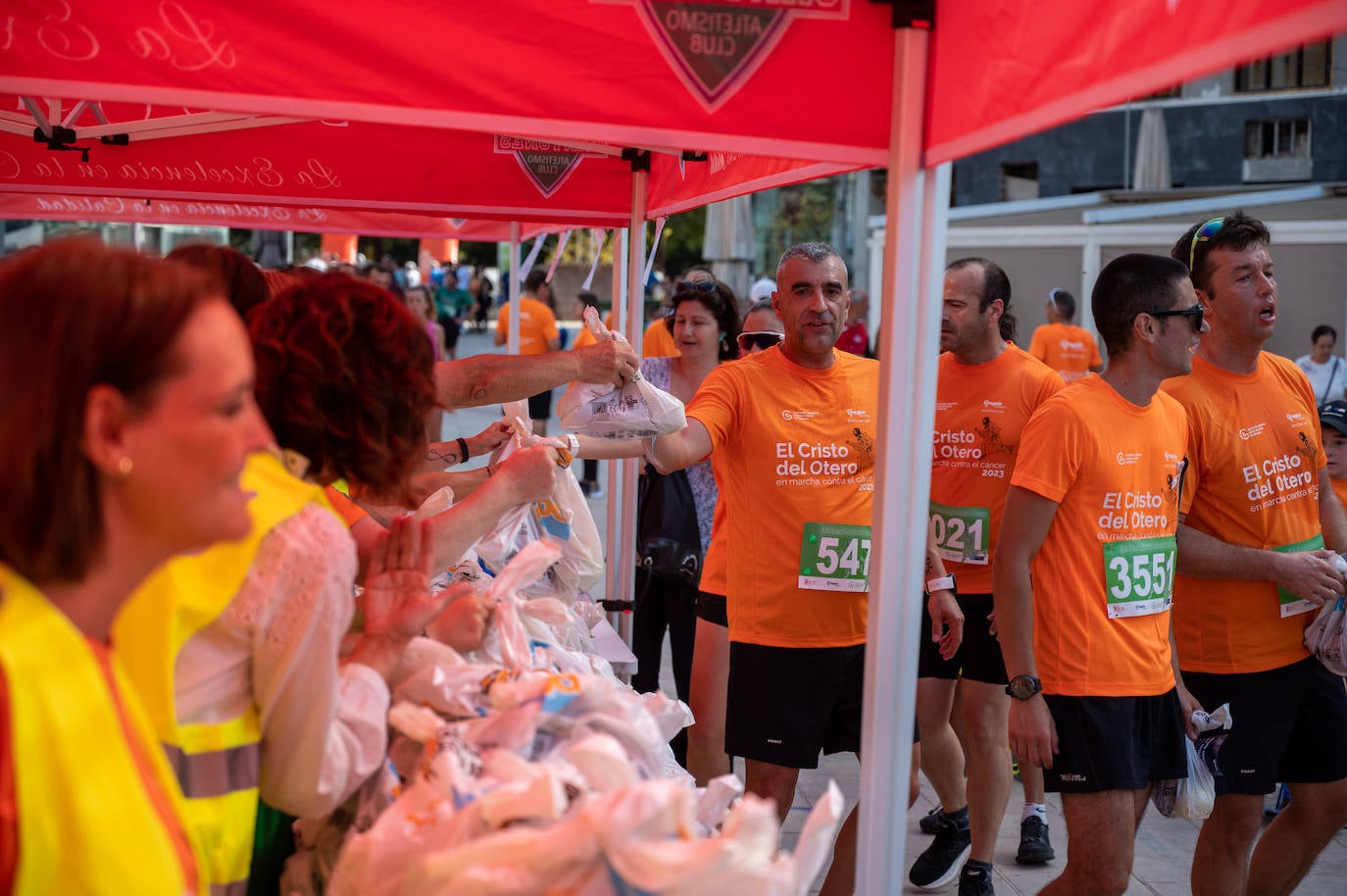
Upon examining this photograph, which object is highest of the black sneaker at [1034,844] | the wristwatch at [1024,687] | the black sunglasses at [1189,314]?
the black sunglasses at [1189,314]

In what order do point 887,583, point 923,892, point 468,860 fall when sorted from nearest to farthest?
point 468,860 → point 887,583 → point 923,892

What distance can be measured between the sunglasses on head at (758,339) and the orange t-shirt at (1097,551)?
1.83 metres

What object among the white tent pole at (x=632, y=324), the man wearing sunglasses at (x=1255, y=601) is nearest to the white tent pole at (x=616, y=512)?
the white tent pole at (x=632, y=324)

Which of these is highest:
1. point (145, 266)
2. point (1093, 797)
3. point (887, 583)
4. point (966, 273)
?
point (966, 273)

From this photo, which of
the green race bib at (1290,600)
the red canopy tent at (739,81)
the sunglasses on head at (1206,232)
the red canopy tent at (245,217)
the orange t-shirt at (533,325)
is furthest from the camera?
the orange t-shirt at (533,325)

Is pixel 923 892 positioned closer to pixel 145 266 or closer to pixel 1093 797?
pixel 1093 797

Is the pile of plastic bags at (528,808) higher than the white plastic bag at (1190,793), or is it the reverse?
the pile of plastic bags at (528,808)

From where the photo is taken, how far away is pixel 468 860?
1.56 m

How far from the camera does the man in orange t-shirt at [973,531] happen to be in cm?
414

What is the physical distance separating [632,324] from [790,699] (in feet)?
5.53

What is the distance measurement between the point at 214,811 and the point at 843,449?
2374mm

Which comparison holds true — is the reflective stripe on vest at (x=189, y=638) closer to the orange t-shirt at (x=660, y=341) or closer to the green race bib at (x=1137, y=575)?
the green race bib at (x=1137, y=575)

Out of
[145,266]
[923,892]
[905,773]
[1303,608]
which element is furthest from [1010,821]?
[145,266]

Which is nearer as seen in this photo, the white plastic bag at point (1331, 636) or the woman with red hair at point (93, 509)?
the woman with red hair at point (93, 509)
